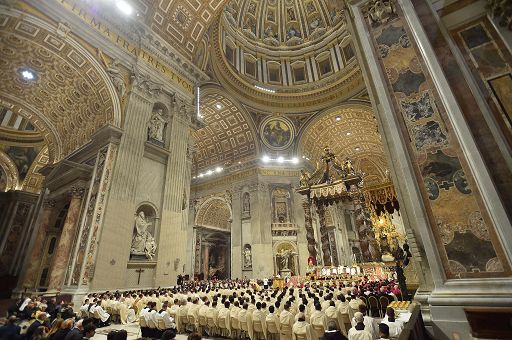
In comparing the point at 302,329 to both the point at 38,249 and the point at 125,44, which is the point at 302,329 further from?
the point at 38,249

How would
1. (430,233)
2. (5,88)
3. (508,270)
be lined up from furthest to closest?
(5,88)
(430,233)
(508,270)

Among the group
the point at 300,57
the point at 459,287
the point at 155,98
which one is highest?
the point at 300,57

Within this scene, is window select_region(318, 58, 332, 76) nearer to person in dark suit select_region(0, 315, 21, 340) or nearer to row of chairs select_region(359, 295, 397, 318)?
row of chairs select_region(359, 295, 397, 318)

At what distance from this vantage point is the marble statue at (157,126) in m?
10.4

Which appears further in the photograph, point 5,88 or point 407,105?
point 5,88

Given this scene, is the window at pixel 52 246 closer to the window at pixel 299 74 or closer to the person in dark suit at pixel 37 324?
the person in dark suit at pixel 37 324

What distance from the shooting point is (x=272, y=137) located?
1975 centimetres

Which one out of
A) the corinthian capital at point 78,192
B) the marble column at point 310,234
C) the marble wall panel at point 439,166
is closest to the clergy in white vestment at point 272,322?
the marble wall panel at point 439,166

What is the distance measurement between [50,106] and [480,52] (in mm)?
14900

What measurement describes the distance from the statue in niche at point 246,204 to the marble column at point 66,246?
10908mm

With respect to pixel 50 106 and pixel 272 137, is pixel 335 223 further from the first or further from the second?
pixel 50 106

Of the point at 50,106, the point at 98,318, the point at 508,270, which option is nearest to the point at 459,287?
the point at 508,270

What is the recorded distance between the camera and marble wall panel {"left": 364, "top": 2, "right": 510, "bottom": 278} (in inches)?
114

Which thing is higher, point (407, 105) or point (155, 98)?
point (155, 98)
